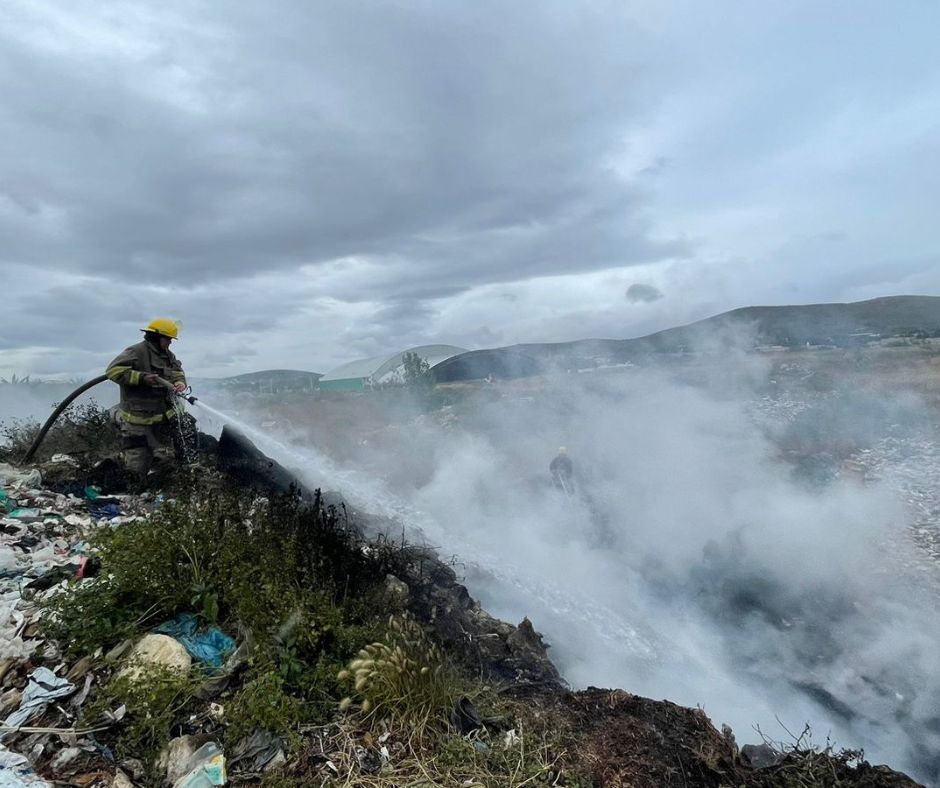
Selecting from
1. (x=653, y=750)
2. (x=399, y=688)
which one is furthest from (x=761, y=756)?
(x=399, y=688)

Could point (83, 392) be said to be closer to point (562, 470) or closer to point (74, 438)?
point (74, 438)

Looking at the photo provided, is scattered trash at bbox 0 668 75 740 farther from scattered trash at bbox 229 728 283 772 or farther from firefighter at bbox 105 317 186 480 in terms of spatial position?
firefighter at bbox 105 317 186 480

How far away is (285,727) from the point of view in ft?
7.90

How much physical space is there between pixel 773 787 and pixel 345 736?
1883 mm

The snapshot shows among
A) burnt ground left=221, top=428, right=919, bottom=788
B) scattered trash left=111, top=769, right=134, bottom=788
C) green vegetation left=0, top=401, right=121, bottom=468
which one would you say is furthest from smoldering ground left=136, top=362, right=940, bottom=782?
scattered trash left=111, top=769, right=134, bottom=788

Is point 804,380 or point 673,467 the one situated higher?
point 804,380

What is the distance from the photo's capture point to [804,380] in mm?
14070

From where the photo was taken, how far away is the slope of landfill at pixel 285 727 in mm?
2336

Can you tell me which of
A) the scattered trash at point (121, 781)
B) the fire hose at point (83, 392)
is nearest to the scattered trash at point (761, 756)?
the scattered trash at point (121, 781)

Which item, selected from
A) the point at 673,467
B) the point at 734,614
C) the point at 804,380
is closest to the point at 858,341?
the point at 804,380

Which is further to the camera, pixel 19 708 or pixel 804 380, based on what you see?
pixel 804 380

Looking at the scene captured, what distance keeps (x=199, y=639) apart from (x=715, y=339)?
1491 centimetres

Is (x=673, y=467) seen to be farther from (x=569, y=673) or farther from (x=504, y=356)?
(x=504, y=356)

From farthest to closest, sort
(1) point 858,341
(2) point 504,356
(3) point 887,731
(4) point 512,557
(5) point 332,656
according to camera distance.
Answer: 1. (2) point 504,356
2. (1) point 858,341
3. (4) point 512,557
4. (3) point 887,731
5. (5) point 332,656
